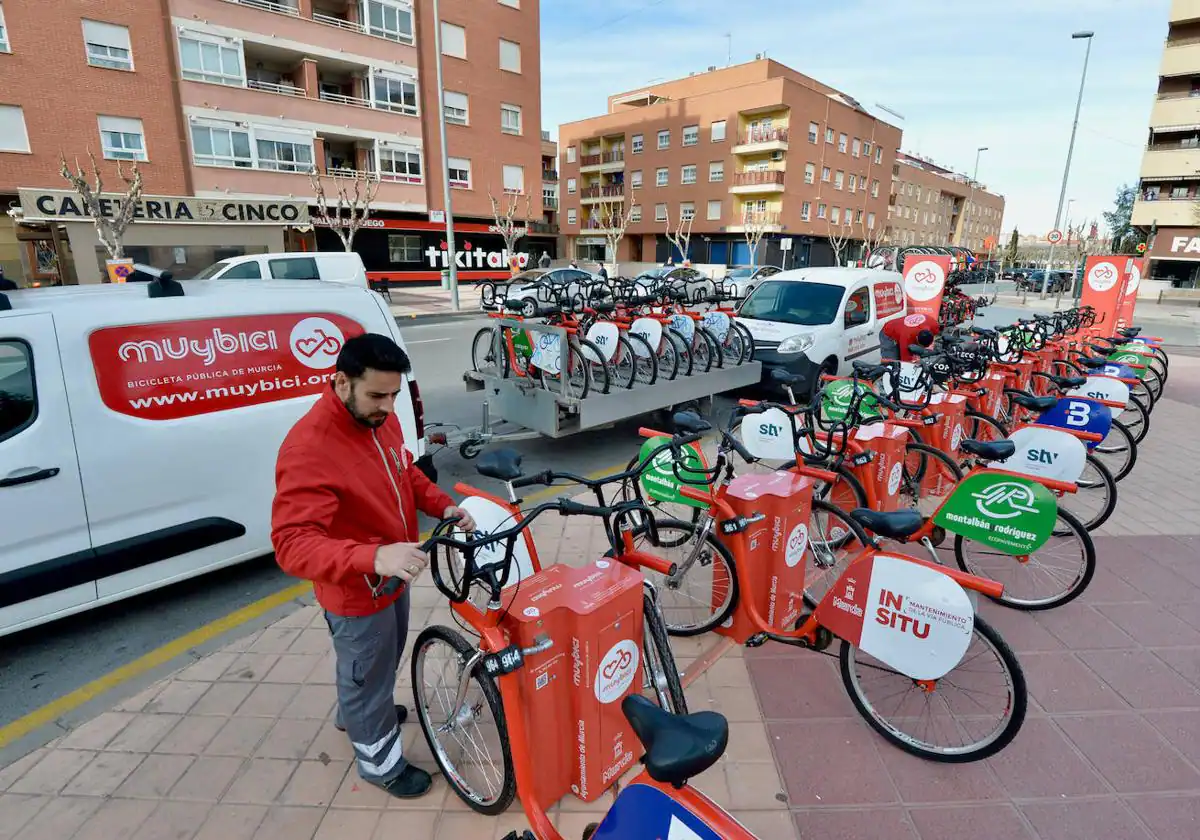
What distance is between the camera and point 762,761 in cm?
259

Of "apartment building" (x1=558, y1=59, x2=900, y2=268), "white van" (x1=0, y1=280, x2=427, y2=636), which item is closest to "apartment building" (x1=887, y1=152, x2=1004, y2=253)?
"apartment building" (x1=558, y1=59, x2=900, y2=268)

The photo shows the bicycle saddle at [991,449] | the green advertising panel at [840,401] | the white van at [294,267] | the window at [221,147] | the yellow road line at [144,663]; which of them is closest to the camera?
the yellow road line at [144,663]

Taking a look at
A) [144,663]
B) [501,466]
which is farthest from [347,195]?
[501,466]

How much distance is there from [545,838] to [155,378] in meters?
2.93

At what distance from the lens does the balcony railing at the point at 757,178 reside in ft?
129

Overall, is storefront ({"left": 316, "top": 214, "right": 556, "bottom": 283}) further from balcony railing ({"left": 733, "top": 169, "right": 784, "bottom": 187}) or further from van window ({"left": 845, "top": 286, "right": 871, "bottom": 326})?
van window ({"left": 845, "top": 286, "right": 871, "bottom": 326})

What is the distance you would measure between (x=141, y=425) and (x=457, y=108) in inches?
1138

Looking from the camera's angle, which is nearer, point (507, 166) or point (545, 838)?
point (545, 838)

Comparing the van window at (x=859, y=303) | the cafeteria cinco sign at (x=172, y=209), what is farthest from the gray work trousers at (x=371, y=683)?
the cafeteria cinco sign at (x=172, y=209)

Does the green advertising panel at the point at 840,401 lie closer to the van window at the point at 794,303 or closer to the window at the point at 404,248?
the van window at the point at 794,303

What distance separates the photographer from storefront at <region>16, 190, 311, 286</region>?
18.6 meters

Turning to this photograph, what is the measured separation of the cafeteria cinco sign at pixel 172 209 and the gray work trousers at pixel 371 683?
820 inches

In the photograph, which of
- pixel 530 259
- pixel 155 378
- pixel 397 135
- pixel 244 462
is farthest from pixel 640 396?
pixel 530 259

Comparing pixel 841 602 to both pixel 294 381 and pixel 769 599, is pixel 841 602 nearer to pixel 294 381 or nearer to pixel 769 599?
pixel 769 599
